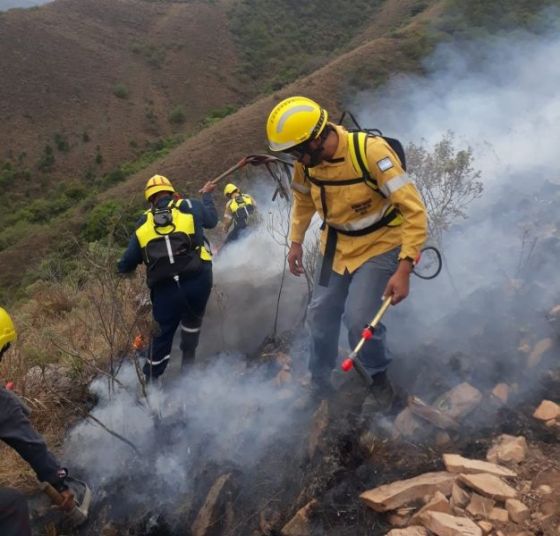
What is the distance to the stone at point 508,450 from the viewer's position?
2543mm

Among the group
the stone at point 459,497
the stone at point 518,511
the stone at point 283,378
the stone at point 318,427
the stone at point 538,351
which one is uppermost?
the stone at point 283,378

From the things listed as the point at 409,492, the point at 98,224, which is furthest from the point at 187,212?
the point at 98,224

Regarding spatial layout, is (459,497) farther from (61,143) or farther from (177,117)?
(177,117)

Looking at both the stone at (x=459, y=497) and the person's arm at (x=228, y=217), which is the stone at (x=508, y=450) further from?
the person's arm at (x=228, y=217)

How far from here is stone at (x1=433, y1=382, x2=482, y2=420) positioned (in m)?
3.01

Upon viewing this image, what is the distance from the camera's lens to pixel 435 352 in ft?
12.1

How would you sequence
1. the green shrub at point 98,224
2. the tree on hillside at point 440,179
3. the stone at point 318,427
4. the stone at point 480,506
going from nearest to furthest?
the stone at point 480,506 → the stone at point 318,427 → the tree on hillside at point 440,179 → the green shrub at point 98,224

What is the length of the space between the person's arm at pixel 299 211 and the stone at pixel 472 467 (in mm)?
1427

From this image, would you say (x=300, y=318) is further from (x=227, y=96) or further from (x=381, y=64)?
(x=227, y=96)

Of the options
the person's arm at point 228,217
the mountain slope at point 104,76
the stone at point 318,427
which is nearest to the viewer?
the stone at point 318,427

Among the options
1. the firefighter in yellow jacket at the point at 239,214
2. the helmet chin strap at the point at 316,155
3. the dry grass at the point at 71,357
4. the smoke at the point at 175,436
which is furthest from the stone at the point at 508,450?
the firefighter in yellow jacket at the point at 239,214

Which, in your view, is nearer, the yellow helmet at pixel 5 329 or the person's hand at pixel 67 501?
the yellow helmet at pixel 5 329

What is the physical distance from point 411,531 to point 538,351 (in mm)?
1701

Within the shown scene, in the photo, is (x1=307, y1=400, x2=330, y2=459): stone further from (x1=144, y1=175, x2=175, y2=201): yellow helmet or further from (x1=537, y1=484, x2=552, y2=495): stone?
(x1=144, y1=175, x2=175, y2=201): yellow helmet
